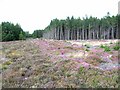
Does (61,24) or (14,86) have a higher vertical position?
(61,24)

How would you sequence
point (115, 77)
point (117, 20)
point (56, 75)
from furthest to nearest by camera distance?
1. point (117, 20)
2. point (56, 75)
3. point (115, 77)

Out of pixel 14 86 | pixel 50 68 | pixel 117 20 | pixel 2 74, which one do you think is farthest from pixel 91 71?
pixel 117 20

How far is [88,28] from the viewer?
11700 cm

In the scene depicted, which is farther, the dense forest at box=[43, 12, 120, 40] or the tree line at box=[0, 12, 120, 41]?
the dense forest at box=[43, 12, 120, 40]

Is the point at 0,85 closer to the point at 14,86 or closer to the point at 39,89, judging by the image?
the point at 14,86

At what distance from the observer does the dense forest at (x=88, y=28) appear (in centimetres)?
11021

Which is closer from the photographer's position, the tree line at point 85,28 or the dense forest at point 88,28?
the tree line at point 85,28

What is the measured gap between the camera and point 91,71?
17750 mm

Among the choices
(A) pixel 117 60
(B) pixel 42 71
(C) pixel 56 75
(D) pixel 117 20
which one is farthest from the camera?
(D) pixel 117 20

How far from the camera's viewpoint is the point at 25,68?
2053cm

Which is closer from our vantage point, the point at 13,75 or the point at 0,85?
the point at 0,85

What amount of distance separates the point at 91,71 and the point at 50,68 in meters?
3.55

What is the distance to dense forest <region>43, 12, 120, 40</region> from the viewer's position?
110213mm

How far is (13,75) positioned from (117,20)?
93.5 meters
